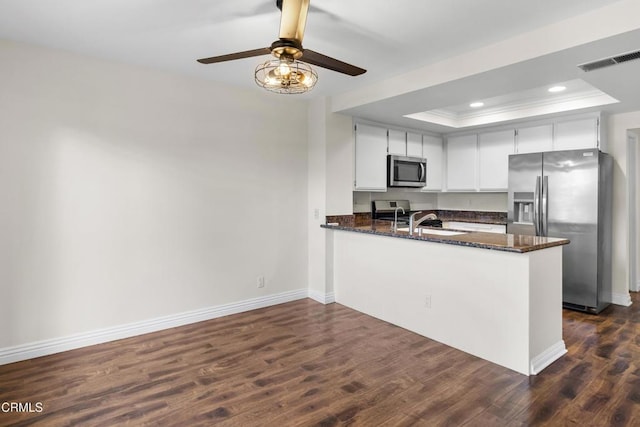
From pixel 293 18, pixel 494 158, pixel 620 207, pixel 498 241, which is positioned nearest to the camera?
pixel 293 18

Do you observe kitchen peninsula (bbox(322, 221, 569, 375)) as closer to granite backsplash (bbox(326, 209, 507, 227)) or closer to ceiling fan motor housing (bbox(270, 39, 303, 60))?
granite backsplash (bbox(326, 209, 507, 227))

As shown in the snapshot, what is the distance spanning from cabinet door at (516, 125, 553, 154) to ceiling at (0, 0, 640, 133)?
1096mm

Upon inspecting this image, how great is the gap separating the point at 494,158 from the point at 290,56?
4.15m

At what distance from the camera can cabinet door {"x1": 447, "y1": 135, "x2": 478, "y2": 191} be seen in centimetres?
542

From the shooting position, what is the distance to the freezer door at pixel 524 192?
14.0 ft

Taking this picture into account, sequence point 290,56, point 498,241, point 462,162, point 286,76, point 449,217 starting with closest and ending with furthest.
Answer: point 290,56
point 286,76
point 498,241
point 462,162
point 449,217

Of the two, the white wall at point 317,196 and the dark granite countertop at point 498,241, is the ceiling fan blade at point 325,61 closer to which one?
the dark granite countertop at point 498,241

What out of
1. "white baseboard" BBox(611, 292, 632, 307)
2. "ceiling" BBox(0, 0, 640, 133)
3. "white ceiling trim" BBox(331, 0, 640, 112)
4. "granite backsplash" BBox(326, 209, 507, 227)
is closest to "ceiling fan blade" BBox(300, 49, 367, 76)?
"ceiling" BBox(0, 0, 640, 133)

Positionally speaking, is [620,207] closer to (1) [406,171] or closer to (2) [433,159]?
(2) [433,159]

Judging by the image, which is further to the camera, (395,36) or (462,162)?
(462,162)

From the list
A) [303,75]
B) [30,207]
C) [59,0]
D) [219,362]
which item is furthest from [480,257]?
[30,207]

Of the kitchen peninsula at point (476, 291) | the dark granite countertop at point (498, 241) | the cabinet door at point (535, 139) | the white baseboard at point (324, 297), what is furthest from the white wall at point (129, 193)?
the cabinet door at point (535, 139)

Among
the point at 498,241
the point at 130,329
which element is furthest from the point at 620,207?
the point at 130,329
